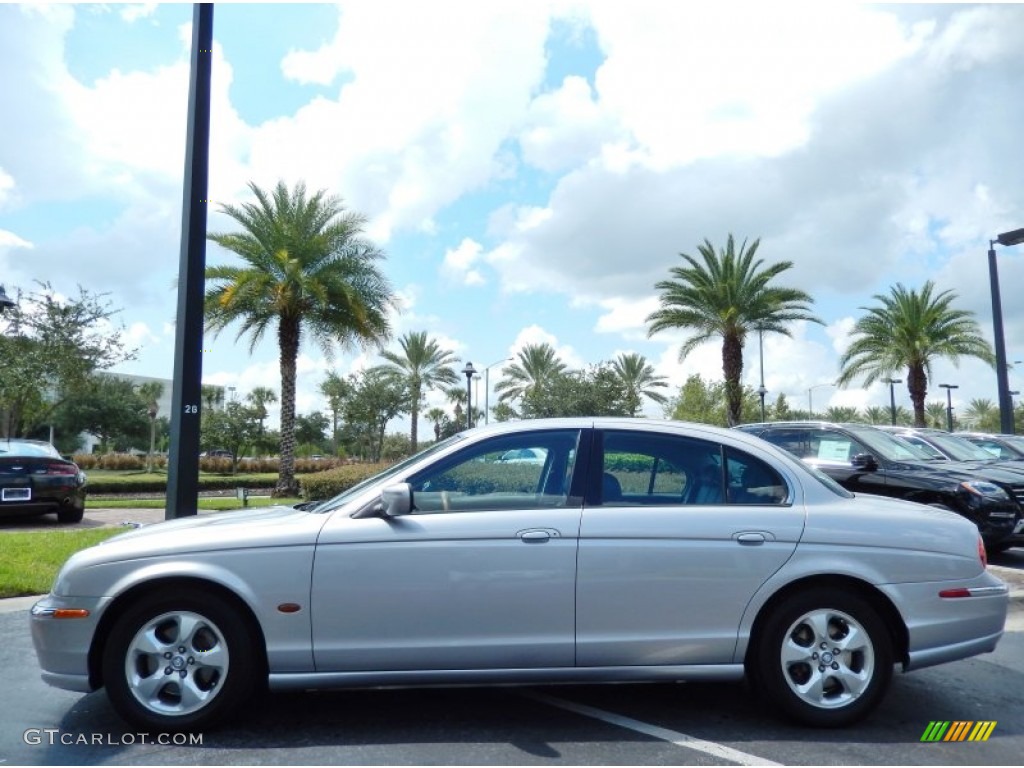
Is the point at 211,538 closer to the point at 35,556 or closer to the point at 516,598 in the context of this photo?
the point at 516,598

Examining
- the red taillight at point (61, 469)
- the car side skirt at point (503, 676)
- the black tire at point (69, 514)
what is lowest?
the car side skirt at point (503, 676)

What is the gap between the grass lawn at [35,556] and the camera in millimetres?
7148

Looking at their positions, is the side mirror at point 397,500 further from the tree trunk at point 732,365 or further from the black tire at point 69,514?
the tree trunk at point 732,365

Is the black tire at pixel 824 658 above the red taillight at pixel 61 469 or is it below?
below

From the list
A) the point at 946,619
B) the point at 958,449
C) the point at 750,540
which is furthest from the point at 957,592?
the point at 958,449

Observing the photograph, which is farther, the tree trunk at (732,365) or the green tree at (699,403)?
the green tree at (699,403)

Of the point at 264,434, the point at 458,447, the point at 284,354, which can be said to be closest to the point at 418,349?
the point at 264,434

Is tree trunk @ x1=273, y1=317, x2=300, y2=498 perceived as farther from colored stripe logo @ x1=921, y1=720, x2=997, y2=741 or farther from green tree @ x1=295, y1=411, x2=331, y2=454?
green tree @ x1=295, y1=411, x2=331, y2=454

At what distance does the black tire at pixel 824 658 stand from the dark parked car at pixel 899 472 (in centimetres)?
550

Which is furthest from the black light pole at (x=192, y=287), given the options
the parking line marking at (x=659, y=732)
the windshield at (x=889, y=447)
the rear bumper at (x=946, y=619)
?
the windshield at (x=889, y=447)

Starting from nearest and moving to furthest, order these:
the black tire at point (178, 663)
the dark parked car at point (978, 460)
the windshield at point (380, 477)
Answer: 1. the black tire at point (178, 663)
2. the windshield at point (380, 477)
3. the dark parked car at point (978, 460)

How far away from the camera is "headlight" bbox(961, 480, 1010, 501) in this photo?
29.6ft

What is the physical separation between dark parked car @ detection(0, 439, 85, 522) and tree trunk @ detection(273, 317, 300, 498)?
9807 mm

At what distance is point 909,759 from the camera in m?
3.79
